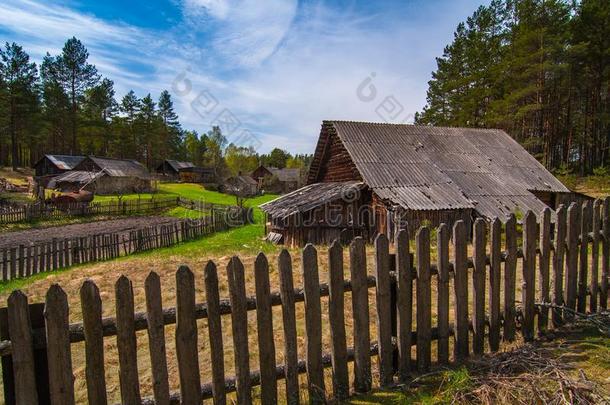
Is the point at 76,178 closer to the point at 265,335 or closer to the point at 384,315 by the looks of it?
the point at 265,335

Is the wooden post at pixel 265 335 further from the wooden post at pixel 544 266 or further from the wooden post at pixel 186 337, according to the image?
the wooden post at pixel 544 266

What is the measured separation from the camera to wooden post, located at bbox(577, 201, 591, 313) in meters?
4.83

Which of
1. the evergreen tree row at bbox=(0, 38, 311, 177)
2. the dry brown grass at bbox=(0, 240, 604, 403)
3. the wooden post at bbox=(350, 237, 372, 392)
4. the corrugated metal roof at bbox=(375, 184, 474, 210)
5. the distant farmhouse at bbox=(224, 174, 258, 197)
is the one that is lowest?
the dry brown grass at bbox=(0, 240, 604, 403)

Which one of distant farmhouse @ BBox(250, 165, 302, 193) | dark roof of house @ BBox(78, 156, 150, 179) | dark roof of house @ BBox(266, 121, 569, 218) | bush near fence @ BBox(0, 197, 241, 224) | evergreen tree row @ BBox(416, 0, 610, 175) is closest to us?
dark roof of house @ BBox(266, 121, 569, 218)

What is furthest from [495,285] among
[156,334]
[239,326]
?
[156,334]

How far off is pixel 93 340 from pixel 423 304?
2.95 metres

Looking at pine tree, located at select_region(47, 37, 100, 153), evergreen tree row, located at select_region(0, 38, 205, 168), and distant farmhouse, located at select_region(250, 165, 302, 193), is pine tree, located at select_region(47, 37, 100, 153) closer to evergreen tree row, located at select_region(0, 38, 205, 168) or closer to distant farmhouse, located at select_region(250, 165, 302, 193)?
evergreen tree row, located at select_region(0, 38, 205, 168)

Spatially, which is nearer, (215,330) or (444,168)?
(215,330)

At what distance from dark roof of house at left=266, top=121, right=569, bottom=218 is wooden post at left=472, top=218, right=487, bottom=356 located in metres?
11.3

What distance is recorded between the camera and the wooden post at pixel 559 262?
457 cm

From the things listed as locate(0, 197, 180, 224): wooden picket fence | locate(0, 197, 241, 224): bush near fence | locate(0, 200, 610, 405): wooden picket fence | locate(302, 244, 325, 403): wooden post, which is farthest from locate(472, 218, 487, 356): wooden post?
locate(0, 197, 180, 224): wooden picket fence

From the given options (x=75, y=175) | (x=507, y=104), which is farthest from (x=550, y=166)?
(x=75, y=175)

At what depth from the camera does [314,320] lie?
3.24 m

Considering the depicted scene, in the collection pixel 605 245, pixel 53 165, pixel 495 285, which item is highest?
pixel 53 165
